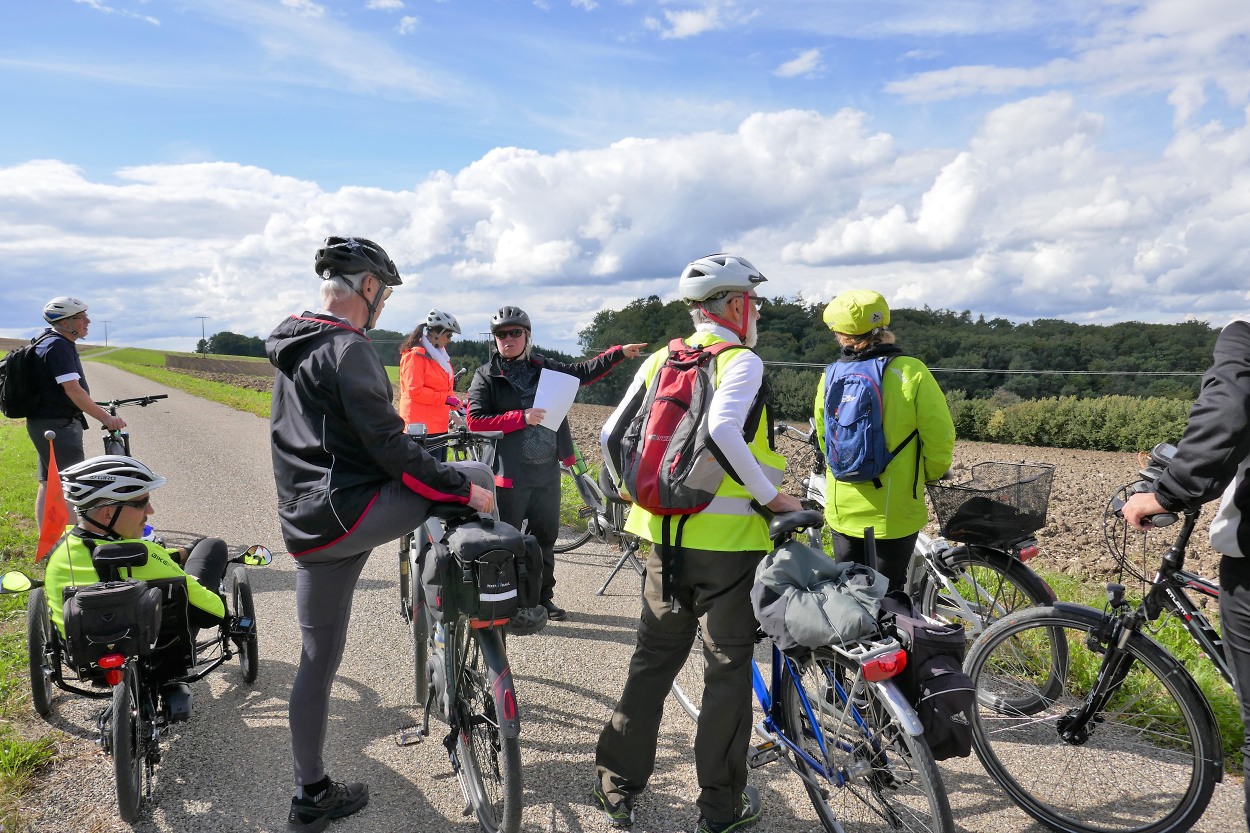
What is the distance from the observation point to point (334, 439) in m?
2.84

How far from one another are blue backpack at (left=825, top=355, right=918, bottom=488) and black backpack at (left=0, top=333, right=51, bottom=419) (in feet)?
19.6

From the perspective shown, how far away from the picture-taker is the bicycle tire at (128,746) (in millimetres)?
3037

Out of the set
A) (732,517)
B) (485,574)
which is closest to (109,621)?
(485,574)

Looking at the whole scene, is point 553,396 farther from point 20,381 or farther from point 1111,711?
point 20,381

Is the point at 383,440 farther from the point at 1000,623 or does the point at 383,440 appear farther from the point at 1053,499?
the point at 1053,499

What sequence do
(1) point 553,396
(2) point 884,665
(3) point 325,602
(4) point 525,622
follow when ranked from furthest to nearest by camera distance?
1. (1) point 553,396
2. (4) point 525,622
3. (3) point 325,602
4. (2) point 884,665

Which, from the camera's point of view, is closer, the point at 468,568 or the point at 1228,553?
the point at 1228,553

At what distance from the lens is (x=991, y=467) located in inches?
161

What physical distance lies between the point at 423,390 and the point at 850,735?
478cm

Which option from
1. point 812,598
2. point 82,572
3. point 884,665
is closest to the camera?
point 884,665

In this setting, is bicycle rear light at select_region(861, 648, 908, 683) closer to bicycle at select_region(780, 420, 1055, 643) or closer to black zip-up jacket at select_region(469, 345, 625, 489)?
bicycle at select_region(780, 420, 1055, 643)

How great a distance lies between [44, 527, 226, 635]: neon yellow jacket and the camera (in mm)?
3420

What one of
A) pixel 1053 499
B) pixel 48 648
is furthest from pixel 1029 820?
pixel 1053 499

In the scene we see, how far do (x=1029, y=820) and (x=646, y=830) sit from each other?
1527 millimetres
